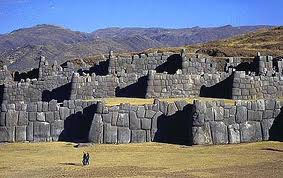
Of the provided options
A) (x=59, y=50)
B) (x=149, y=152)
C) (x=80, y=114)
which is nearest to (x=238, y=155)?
(x=149, y=152)

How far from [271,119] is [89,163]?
705 centimetres

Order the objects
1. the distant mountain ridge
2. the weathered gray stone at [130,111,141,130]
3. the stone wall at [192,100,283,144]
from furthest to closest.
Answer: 1. the distant mountain ridge
2. the weathered gray stone at [130,111,141,130]
3. the stone wall at [192,100,283,144]

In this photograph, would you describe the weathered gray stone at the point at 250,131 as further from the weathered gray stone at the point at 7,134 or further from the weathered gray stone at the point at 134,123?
the weathered gray stone at the point at 7,134

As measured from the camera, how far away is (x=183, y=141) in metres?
18.9

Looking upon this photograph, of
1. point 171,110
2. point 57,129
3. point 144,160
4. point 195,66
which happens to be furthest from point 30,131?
point 195,66

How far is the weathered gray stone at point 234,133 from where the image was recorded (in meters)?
18.6

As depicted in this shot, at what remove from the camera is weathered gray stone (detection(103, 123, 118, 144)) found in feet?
62.5

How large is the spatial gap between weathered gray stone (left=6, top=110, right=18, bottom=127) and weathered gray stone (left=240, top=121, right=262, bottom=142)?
8149 millimetres

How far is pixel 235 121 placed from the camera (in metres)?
18.9

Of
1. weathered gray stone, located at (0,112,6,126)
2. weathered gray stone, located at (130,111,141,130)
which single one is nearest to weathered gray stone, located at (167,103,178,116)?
weathered gray stone, located at (130,111,141,130)

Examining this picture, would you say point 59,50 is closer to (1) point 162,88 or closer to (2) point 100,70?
(2) point 100,70

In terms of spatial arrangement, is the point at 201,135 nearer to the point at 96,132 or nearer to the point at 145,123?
the point at 145,123

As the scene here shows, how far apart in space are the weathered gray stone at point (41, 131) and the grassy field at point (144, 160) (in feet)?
2.31

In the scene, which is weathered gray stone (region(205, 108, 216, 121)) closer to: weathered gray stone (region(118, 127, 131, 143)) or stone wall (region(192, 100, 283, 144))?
stone wall (region(192, 100, 283, 144))
